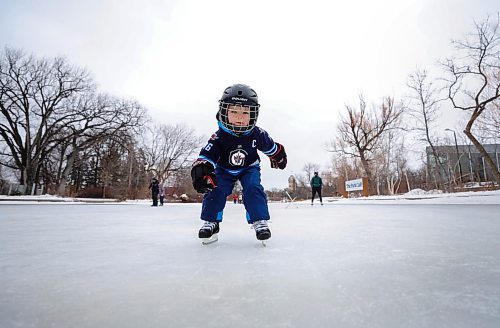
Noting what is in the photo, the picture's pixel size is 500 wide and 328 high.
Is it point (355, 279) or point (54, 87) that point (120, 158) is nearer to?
point (54, 87)

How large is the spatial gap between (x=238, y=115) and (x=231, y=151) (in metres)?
0.33

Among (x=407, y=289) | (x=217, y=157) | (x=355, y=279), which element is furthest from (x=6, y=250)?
(x=407, y=289)

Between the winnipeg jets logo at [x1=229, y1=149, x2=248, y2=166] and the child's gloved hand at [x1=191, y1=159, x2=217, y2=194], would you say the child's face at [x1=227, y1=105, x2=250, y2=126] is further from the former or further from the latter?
the child's gloved hand at [x1=191, y1=159, x2=217, y2=194]

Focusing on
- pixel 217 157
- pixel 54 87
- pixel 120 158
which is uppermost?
pixel 54 87

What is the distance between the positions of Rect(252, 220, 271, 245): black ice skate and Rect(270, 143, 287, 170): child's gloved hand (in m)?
0.82

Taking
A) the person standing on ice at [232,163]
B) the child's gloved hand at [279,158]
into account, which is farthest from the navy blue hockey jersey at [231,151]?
the child's gloved hand at [279,158]

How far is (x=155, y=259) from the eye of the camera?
1.48m

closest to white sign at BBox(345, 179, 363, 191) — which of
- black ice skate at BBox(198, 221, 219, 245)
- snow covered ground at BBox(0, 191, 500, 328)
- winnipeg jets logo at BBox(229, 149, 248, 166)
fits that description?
snow covered ground at BBox(0, 191, 500, 328)

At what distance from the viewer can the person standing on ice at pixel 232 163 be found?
212 cm

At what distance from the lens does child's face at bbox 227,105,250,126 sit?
7.41 feet

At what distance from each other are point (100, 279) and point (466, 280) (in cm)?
157

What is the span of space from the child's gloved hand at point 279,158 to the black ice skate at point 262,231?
2.70 ft

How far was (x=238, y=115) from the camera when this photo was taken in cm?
226

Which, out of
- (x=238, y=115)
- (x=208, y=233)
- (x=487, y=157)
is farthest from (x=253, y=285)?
(x=487, y=157)
